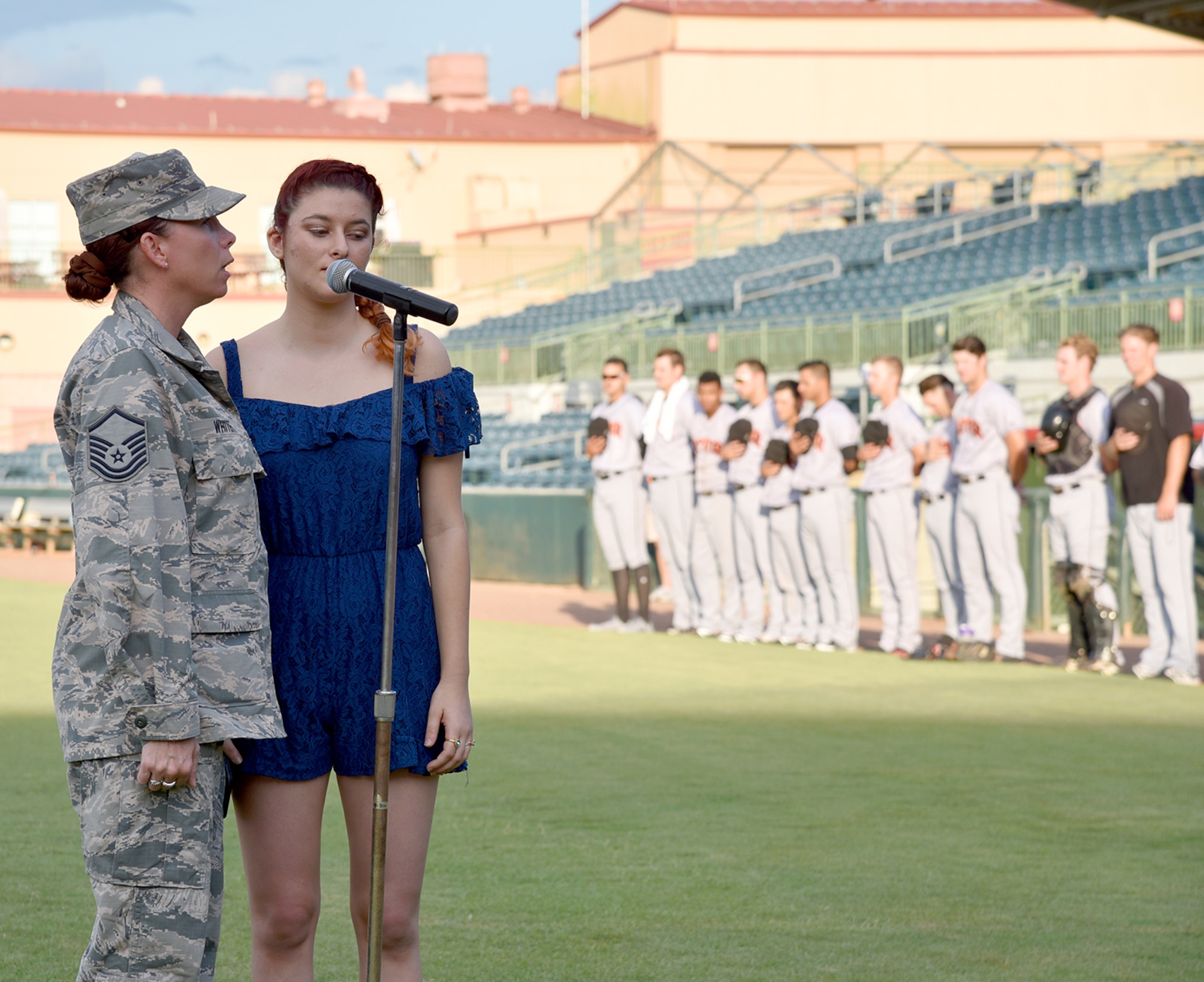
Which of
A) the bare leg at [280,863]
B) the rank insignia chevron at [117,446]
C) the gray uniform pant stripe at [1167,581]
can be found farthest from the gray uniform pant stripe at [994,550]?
the rank insignia chevron at [117,446]

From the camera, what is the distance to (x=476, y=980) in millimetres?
4188

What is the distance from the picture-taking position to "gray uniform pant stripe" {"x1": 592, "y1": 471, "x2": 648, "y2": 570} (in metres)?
13.3

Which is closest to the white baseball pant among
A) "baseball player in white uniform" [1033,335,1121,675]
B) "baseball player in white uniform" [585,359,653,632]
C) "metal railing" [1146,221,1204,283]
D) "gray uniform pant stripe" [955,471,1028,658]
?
"baseball player in white uniform" [1033,335,1121,675]

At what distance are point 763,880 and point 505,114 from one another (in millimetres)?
40380

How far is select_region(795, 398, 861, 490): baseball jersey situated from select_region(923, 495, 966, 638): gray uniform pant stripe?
811 millimetres

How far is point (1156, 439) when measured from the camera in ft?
32.8

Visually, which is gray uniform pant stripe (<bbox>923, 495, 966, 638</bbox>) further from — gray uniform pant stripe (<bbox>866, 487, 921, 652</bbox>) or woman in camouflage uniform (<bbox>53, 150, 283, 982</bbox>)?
woman in camouflage uniform (<bbox>53, 150, 283, 982</bbox>)

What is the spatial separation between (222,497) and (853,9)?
1610 inches

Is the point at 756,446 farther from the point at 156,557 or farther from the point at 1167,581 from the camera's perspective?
the point at 156,557

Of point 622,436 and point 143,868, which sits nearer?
point 143,868

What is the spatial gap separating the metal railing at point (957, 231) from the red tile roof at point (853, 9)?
603 inches

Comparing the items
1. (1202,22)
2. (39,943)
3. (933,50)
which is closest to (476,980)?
(39,943)

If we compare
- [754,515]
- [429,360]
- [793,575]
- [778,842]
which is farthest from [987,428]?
[429,360]

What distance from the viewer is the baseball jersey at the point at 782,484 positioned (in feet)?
40.1
